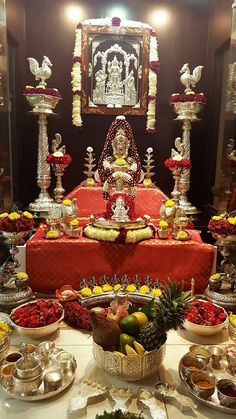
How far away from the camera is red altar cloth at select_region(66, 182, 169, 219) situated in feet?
12.4

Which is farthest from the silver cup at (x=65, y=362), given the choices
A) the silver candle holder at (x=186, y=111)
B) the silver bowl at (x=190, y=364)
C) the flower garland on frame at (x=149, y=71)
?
the flower garland on frame at (x=149, y=71)

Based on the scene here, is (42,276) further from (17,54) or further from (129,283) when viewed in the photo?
(17,54)

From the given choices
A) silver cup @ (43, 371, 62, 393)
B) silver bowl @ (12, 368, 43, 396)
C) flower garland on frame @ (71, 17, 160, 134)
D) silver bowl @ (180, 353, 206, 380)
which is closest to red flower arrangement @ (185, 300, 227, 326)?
silver bowl @ (180, 353, 206, 380)

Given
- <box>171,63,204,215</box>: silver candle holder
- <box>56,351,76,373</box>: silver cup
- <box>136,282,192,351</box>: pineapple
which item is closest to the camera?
<box>136,282,192,351</box>: pineapple

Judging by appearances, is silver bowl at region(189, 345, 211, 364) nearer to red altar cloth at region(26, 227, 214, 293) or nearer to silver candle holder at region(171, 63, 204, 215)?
red altar cloth at region(26, 227, 214, 293)

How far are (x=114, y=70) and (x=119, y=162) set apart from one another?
4.64ft

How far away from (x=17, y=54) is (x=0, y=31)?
0.57m

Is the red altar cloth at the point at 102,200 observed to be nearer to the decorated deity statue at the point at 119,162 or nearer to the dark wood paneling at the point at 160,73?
the decorated deity statue at the point at 119,162

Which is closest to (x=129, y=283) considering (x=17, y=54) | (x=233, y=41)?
(x=233, y=41)

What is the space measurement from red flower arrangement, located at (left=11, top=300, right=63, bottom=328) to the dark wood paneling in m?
2.51

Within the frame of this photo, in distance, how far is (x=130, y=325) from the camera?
1763mm

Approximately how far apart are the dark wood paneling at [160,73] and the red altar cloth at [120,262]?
1.88 metres

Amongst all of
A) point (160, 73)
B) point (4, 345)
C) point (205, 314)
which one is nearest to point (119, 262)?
point (205, 314)

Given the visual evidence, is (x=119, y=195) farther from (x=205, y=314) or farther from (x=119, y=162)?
(x=205, y=314)
